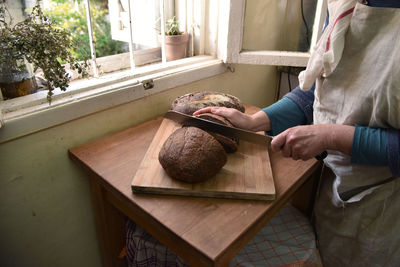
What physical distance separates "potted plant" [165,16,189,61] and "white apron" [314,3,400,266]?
691mm

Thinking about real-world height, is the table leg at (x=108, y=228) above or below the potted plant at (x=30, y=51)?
below

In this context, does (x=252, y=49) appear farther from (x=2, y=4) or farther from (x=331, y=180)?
(x=2, y=4)

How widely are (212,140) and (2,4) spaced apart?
736mm

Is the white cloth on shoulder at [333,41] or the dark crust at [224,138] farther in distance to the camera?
the dark crust at [224,138]

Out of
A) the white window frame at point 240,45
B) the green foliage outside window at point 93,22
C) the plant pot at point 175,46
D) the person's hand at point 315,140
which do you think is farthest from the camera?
the green foliage outside window at point 93,22

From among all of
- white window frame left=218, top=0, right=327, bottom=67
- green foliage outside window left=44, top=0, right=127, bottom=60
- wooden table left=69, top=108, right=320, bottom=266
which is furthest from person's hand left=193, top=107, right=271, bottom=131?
green foliage outside window left=44, top=0, right=127, bottom=60

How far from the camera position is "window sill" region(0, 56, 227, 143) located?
2.68 ft

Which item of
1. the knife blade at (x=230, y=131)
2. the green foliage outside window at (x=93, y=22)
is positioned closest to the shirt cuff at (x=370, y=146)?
the knife blade at (x=230, y=131)

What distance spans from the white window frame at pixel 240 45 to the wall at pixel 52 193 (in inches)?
13.7

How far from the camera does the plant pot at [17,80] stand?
0.83 meters

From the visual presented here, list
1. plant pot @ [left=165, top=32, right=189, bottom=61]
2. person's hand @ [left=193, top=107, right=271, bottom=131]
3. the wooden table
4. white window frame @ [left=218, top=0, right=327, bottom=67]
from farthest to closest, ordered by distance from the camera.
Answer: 1. plant pot @ [left=165, top=32, right=189, bottom=61]
2. white window frame @ [left=218, top=0, right=327, bottom=67]
3. person's hand @ [left=193, top=107, right=271, bottom=131]
4. the wooden table

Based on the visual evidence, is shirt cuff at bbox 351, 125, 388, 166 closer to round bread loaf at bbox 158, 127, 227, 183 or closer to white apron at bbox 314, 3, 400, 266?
white apron at bbox 314, 3, 400, 266

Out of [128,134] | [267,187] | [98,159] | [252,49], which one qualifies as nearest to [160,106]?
[128,134]

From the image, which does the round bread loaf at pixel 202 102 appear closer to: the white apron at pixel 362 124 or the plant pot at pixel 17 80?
the white apron at pixel 362 124
